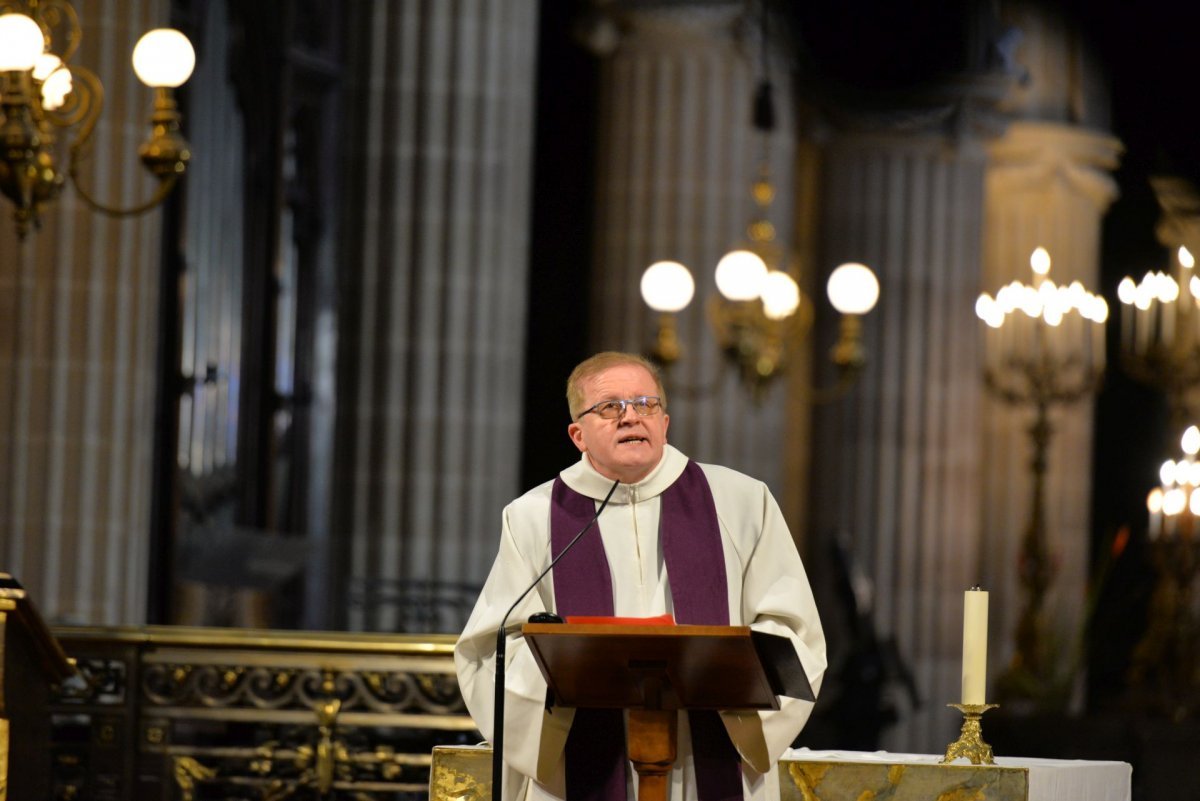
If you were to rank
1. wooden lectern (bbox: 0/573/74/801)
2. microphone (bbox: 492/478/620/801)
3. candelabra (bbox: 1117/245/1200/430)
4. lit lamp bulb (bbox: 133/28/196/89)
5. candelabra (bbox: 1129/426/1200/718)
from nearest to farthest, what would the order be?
microphone (bbox: 492/478/620/801) < wooden lectern (bbox: 0/573/74/801) < lit lamp bulb (bbox: 133/28/196/89) < candelabra (bbox: 1129/426/1200/718) < candelabra (bbox: 1117/245/1200/430)

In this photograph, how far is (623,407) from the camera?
456cm

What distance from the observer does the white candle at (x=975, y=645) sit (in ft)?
16.4

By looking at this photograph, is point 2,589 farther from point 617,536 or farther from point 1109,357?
point 1109,357

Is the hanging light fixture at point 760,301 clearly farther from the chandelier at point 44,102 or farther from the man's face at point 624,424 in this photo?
the man's face at point 624,424

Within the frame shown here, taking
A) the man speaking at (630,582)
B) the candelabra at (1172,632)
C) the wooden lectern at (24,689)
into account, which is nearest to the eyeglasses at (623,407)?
the man speaking at (630,582)

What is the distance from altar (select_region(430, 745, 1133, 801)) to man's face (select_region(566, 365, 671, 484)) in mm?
954

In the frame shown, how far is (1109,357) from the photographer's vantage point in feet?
69.7

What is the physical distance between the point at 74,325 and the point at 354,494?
3.13 metres

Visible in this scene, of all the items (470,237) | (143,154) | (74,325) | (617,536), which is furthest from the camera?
(470,237)

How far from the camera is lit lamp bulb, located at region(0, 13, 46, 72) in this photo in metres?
6.84

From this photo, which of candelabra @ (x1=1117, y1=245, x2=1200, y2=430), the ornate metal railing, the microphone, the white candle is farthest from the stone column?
the microphone

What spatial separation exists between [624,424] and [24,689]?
2.40 metres

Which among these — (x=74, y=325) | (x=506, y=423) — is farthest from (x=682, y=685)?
(x=506, y=423)

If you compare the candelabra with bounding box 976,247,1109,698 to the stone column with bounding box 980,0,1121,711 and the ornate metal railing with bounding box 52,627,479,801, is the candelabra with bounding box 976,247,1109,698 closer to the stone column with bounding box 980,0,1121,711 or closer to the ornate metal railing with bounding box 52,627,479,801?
the stone column with bounding box 980,0,1121,711
